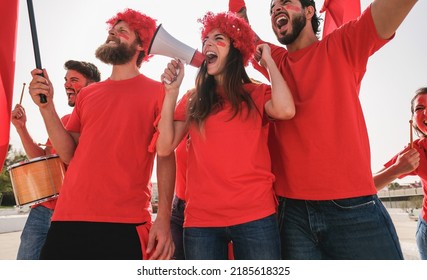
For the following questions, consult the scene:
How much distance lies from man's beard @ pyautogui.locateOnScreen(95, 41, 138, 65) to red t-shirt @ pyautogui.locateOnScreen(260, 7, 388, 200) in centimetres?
137

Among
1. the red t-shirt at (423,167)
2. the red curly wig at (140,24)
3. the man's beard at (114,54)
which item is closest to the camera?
the man's beard at (114,54)

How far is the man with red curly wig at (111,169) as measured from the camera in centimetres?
248

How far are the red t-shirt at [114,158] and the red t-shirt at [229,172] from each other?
38 cm

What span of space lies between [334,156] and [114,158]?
4.76ft

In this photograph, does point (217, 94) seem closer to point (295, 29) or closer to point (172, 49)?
point (172, 49)

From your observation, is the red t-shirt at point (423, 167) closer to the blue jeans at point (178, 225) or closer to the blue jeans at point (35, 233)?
the blue jeans at point (178, 225)

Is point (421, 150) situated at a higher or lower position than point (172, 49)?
lower

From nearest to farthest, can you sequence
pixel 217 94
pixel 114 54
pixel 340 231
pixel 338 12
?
pixel 340 231, pixel 217 94, pixel 114 54, pixel 338 12

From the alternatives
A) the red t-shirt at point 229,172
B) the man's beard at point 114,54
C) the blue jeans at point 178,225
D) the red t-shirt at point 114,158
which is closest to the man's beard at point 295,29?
the red t-shirt at point 229,172

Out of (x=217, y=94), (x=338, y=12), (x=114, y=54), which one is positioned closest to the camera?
(x=217, y=94)

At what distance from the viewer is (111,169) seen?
8.52ft

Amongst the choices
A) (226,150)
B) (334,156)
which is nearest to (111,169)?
(226,150)

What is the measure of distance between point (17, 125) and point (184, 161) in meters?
1.82

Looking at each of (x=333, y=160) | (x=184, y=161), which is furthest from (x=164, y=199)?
(x=333, y=160)
